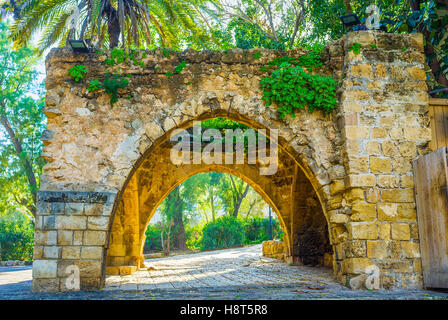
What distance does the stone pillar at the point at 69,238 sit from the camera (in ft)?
17.9

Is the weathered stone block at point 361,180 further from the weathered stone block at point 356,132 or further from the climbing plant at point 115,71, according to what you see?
the climbing plant at point 115,71

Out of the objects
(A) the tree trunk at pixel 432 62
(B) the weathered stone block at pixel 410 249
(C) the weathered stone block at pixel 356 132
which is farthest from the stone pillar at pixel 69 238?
(A) the tree trunk at pixel 432 62

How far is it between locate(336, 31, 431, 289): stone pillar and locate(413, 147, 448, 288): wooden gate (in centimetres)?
14

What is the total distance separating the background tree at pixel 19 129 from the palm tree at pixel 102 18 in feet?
24.1

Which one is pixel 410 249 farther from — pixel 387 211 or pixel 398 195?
pixel 398 195

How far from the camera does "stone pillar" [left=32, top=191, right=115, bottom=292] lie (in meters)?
5.46

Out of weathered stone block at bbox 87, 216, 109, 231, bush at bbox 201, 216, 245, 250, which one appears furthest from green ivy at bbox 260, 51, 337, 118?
bush at bbox 201, 216, 245, 250

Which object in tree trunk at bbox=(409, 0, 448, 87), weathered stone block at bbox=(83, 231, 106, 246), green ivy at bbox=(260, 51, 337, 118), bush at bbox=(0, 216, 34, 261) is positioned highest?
tree trunk at bbox=(409, 0, 448, 87)

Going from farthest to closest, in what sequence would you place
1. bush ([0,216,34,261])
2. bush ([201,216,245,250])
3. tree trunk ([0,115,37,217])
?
1. bush ([201,216,245,250])
2. bush ([0,216,34,261])
3. tree trunk ([0,115,37,217])

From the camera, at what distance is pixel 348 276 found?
556 centimetres

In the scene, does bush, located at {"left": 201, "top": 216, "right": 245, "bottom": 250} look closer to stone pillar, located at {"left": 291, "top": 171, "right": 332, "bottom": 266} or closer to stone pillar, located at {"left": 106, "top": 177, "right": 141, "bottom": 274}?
stone pillar, located at {"left": 291, "top": 171, "right": 332, "bottom": 266}

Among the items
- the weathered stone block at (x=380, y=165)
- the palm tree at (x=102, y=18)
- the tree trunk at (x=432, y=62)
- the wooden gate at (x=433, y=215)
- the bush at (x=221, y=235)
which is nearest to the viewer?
the wooden gate at (x=433, y=215)

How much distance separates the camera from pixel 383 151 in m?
5.83
